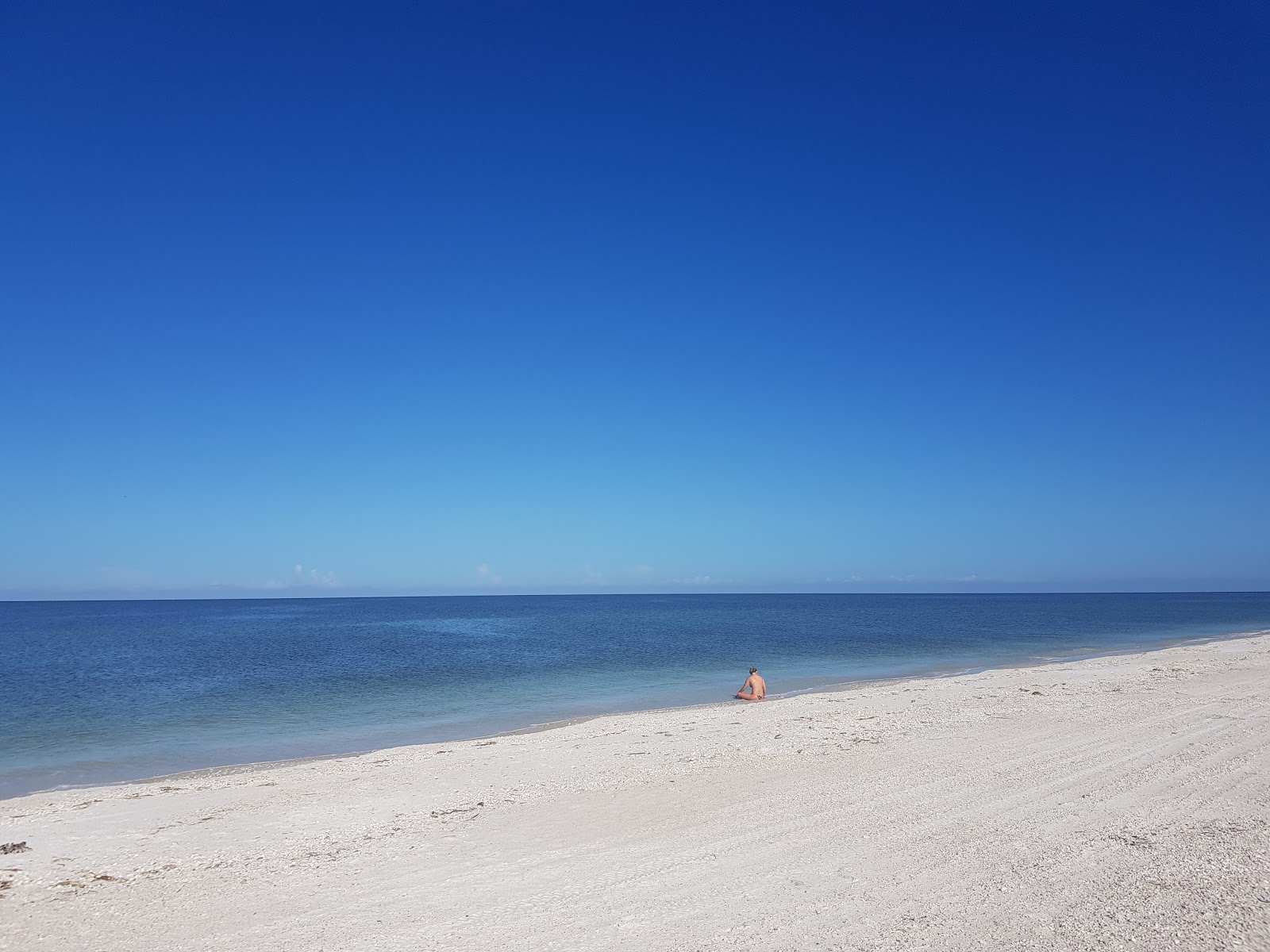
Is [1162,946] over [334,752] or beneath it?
over

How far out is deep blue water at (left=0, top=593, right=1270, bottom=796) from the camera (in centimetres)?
1859

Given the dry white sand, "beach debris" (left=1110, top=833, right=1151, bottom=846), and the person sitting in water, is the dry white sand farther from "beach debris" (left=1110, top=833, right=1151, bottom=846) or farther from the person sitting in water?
the person sitting in water

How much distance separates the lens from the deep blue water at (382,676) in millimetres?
18594

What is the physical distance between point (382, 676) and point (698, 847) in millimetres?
27964

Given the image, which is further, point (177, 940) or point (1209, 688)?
point (1209, 688)

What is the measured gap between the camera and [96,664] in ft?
135

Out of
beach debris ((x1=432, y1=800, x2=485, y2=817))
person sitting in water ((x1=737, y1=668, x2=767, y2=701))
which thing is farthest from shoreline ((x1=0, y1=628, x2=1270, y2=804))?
beach debris ((x1=432, y1=800, x2=485, y2=817))

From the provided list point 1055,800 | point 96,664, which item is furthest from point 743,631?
point 1055,800

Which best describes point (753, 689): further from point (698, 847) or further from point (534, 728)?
point (698, 847)

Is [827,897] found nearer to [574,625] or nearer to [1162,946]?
[1162,946]

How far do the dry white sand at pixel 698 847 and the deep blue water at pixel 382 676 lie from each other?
4751 mm

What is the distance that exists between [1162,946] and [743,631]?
57928 millimetres

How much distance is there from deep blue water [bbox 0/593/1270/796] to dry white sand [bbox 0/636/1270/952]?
15.6ft

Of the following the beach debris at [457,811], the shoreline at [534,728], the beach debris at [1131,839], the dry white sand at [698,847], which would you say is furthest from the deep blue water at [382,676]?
the beach debris at [1131,839]
